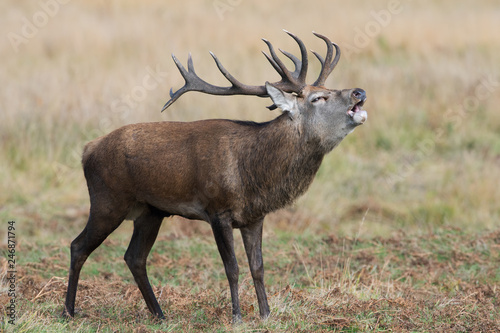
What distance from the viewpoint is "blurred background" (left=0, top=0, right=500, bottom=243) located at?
1023cm

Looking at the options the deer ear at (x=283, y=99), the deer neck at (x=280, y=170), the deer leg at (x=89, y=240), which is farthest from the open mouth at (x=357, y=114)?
the deer leg at (x=89, y=240)

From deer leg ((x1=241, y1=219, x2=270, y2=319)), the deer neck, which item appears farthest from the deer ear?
deer leg ((x1=241, y1=219, x2=270, y2=319))

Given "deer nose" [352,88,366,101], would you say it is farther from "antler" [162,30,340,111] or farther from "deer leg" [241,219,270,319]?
"deer leg" [241,219,270,319]

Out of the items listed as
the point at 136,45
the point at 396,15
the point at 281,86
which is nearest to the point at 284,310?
the point at 281,86

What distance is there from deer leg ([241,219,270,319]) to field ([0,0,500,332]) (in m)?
0.16

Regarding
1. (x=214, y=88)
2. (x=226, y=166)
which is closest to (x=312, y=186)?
(x=214, y=88)

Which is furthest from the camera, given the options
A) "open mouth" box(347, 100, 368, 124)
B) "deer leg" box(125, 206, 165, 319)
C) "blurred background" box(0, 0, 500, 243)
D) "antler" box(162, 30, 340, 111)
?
"blurred background" box(0, 0, 500, 243)

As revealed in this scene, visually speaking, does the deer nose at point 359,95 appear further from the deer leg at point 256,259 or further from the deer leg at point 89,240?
the deer leg at point 89,240

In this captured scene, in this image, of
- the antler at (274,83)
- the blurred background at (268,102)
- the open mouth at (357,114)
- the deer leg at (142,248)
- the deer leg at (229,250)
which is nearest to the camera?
the open mouth at (357,114)

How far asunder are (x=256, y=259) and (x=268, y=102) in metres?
6.94

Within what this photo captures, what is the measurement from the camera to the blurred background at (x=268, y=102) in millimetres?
10234

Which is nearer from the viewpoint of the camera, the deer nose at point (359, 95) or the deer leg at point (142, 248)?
the deer nose at point (359, 95)

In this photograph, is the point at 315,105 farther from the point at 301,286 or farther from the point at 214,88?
the point at 301,286

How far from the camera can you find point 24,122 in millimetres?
11453
